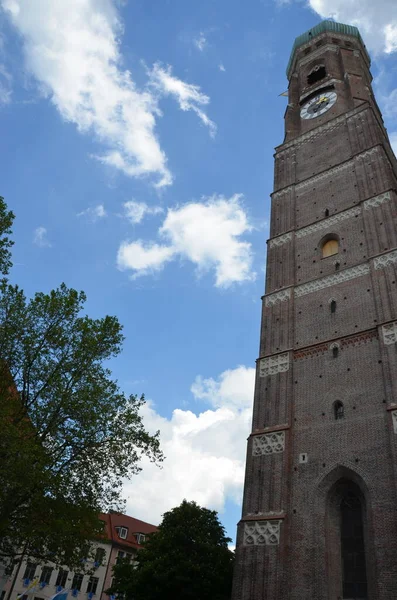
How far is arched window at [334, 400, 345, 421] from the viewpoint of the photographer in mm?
18625

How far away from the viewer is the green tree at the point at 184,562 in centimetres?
2242

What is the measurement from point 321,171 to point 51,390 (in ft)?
67.7

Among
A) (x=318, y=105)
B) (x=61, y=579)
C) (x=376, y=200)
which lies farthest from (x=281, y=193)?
(x=61, y=579)

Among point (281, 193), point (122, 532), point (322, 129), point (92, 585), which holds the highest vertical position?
point (322, 129)

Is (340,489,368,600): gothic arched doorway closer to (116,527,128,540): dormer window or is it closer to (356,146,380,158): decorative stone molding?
(356,146,380,158): decorative stone molding

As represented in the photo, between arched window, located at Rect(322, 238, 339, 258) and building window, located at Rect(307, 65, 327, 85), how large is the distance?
747 inches

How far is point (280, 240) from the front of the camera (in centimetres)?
2758

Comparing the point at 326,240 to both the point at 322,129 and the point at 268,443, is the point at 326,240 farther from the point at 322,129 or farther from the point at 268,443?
the point at 268,443

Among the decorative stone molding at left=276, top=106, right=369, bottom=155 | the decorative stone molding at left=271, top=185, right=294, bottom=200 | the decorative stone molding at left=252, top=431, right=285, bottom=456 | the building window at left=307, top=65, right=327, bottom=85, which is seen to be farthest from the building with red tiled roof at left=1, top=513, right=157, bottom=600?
the building window at left=307, top=65, right=327, bottom=85

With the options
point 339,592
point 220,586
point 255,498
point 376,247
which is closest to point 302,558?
point 339,592

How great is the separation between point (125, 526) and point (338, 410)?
1388 inches

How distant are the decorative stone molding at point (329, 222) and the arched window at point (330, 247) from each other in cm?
94

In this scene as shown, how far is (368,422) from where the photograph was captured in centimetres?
1767

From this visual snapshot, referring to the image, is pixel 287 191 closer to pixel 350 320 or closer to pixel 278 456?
pixel 350 320
